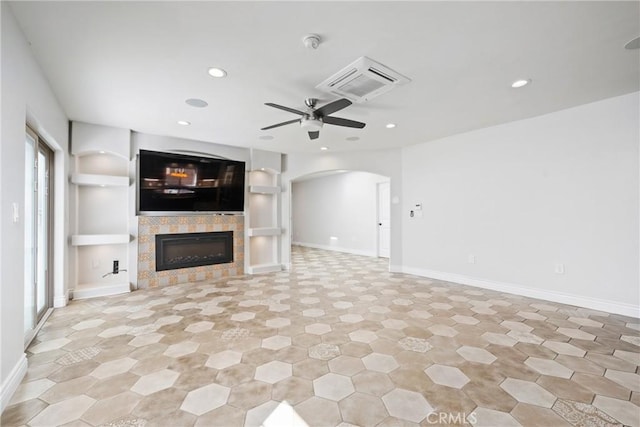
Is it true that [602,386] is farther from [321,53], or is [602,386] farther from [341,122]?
[321,53]

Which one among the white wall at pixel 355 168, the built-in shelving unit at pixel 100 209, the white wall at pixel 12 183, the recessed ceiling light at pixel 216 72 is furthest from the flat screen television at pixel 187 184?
the recessed ceiling light at pixel 216 72

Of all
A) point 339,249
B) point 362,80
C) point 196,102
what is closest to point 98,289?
point 196,102

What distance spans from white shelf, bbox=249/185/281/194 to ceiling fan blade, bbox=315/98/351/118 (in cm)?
301

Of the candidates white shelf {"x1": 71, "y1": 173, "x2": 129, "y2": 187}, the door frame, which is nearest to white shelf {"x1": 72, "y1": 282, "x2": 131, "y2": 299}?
the door frame

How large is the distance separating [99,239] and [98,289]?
0.77 metres

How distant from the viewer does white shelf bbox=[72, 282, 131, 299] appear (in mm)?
4242

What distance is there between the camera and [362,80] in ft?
9.21

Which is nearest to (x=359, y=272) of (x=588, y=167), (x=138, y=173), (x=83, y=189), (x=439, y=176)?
(x=439, y=176)

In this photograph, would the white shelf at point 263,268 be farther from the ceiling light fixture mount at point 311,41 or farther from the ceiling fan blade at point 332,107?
the ceiling light fixture mount at point 311,41

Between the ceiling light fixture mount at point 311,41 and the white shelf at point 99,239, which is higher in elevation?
the ceiling light fixture mount at point 311,41

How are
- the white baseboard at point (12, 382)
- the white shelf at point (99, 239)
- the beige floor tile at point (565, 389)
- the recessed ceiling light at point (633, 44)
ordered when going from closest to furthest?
the white baseboard at point (12, 382) → the beige floor tile at point (565, 389) → the recessed ceiling light at point (633, 44) → the white shelf at point (99, 239)

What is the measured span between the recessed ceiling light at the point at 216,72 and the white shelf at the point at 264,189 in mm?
3233

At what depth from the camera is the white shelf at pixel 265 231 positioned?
5.94 metres

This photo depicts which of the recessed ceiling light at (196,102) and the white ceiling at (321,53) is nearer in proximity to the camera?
the white ceiling at (321,53)
